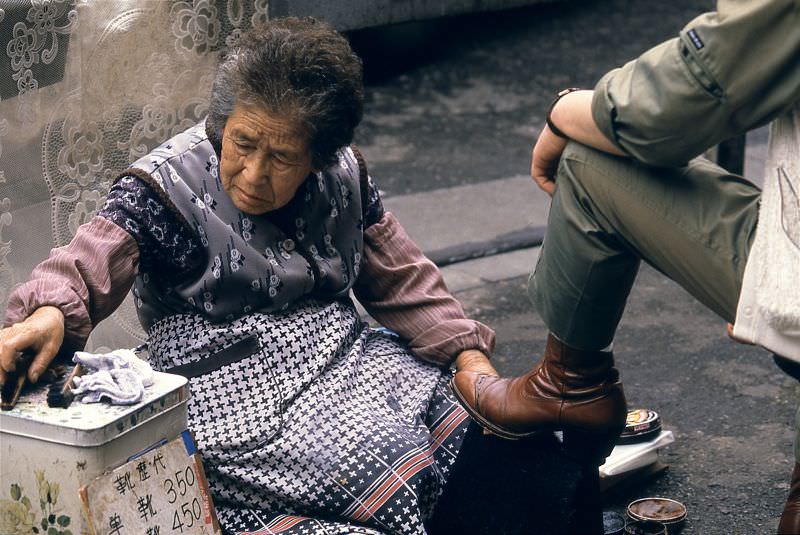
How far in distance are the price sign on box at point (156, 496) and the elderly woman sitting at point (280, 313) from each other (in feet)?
0.80

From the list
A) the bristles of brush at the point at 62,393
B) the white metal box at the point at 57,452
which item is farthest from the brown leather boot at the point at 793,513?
the bristles of brush at the point at 62,393

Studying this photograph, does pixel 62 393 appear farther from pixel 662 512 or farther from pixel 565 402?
pixel 662 512

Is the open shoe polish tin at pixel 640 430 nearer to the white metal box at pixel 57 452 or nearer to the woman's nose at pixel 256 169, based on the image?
the woman's nose at pixel 256 169

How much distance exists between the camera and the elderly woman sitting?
239cm

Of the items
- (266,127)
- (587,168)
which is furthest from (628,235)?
(266,127)

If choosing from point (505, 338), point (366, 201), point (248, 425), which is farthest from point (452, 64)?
point (248, 425)

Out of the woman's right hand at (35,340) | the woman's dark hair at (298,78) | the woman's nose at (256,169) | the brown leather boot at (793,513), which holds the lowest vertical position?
the brown leather boot at (793,513)

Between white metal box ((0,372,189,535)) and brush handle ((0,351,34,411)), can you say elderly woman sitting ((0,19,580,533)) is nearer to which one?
brush handle ((0,351,34,411))

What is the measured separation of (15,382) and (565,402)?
3.60 feet

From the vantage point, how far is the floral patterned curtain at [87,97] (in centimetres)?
281

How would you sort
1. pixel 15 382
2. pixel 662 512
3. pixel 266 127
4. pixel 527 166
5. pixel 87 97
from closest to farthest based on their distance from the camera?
pixel 15 382 < pixel 266 127 < pixel 662 512 < pixel 87 97 < pixel 527 166

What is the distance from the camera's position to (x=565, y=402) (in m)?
2.49

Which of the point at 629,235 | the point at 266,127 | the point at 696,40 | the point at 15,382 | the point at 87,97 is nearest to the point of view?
the point at 696,40

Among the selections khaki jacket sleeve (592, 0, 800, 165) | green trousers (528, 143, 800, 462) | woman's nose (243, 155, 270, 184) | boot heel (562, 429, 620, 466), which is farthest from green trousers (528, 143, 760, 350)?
woman's nose (243, 155, 270, 184)
